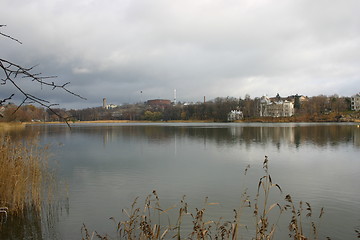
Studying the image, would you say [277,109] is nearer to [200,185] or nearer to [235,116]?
[235,116]

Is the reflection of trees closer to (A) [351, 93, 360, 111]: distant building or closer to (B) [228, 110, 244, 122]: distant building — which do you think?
(B) [228, 110, 244, 122]: distant building

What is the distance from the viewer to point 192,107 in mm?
131375

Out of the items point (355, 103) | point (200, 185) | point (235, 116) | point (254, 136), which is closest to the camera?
point (200, 185)

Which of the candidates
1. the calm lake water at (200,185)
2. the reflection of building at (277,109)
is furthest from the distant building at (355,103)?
the calm lake water at (200,185)

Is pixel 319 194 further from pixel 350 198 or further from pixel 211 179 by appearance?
pixel 211 179

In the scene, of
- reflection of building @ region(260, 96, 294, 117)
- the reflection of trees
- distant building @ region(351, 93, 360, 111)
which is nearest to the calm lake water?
the reflection of trees

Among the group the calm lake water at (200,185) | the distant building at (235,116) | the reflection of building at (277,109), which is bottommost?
the calm lake water at (200,185)

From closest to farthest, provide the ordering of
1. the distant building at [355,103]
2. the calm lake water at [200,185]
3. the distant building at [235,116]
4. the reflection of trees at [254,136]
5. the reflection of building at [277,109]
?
the calm lake water at [200,185]
the reflection of trees at [254,136]
the distant building at [355,103]
the distant building at [235,116]
the reflection of building at [277,109]

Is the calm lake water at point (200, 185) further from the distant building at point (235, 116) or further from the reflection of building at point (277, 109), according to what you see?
the reflection of building at point (277, 109)

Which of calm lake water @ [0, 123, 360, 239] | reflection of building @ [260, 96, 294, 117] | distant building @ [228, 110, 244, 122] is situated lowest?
calm lake water @ [0, 123, 360, 239]

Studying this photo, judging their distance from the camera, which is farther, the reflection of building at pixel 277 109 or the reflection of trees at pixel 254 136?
the reflection of building at pixel 277 109

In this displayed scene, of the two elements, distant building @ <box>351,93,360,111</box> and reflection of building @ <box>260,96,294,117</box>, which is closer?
distant building @ <box>351,93,360,111</box>

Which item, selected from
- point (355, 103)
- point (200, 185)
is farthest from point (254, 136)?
point (355, 103)

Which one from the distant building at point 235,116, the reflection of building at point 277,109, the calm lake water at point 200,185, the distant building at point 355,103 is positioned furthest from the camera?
the reflection of building at point 277,109
